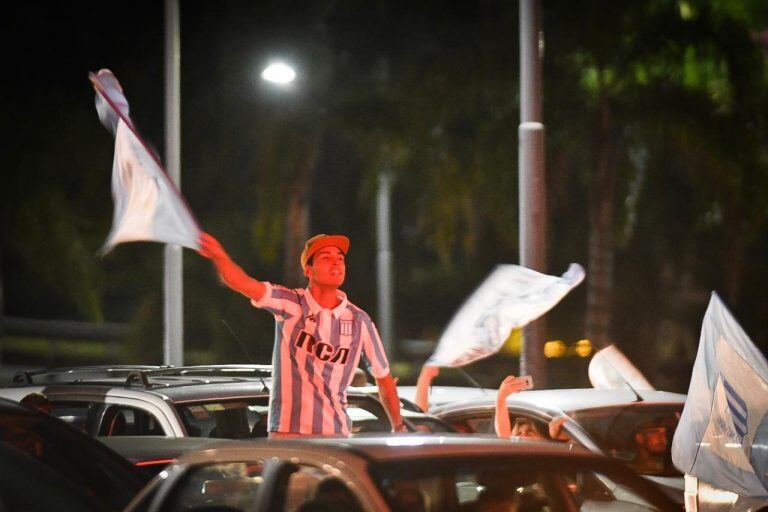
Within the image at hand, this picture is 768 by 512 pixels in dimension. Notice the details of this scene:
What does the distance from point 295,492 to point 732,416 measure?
101 inches

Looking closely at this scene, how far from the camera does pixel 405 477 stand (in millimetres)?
4270

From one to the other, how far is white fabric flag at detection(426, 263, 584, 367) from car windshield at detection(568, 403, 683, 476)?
631 millimetres

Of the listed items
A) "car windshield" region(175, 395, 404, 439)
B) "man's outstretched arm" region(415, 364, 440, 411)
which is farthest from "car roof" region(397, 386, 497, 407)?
"car windshield" region(175, 395, 404, 439)

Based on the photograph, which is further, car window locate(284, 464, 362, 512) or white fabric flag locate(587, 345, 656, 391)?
white fabric flag locate(587, 345, 656, 391)

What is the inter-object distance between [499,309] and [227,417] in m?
1.58

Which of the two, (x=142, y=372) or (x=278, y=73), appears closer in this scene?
(x=142, y=372)

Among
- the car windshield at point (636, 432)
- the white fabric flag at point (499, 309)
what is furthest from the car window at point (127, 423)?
the car windshield at point (636, 432)

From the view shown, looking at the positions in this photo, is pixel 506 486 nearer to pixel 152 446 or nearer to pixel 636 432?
pixel 152 446

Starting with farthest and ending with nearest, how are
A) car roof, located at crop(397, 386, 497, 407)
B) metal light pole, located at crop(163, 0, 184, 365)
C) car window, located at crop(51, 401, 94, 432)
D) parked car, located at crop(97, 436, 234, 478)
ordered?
metal light pole, located at crop(163, 0, 184, 365), car roof, located at crop(397, 386, 497, 407), car window, located at crop(51, 401, 94, 432), parked car, located at crop(97, 436, 234, 478)

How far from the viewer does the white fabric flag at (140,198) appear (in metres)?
6.52

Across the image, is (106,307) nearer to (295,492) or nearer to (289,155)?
(289,155)

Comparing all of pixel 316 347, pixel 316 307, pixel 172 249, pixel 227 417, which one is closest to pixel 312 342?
pixel 316 347

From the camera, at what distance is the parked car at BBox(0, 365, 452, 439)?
25.0ft

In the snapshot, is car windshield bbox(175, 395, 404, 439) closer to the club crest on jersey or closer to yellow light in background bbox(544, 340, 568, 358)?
the club crest on jersey
